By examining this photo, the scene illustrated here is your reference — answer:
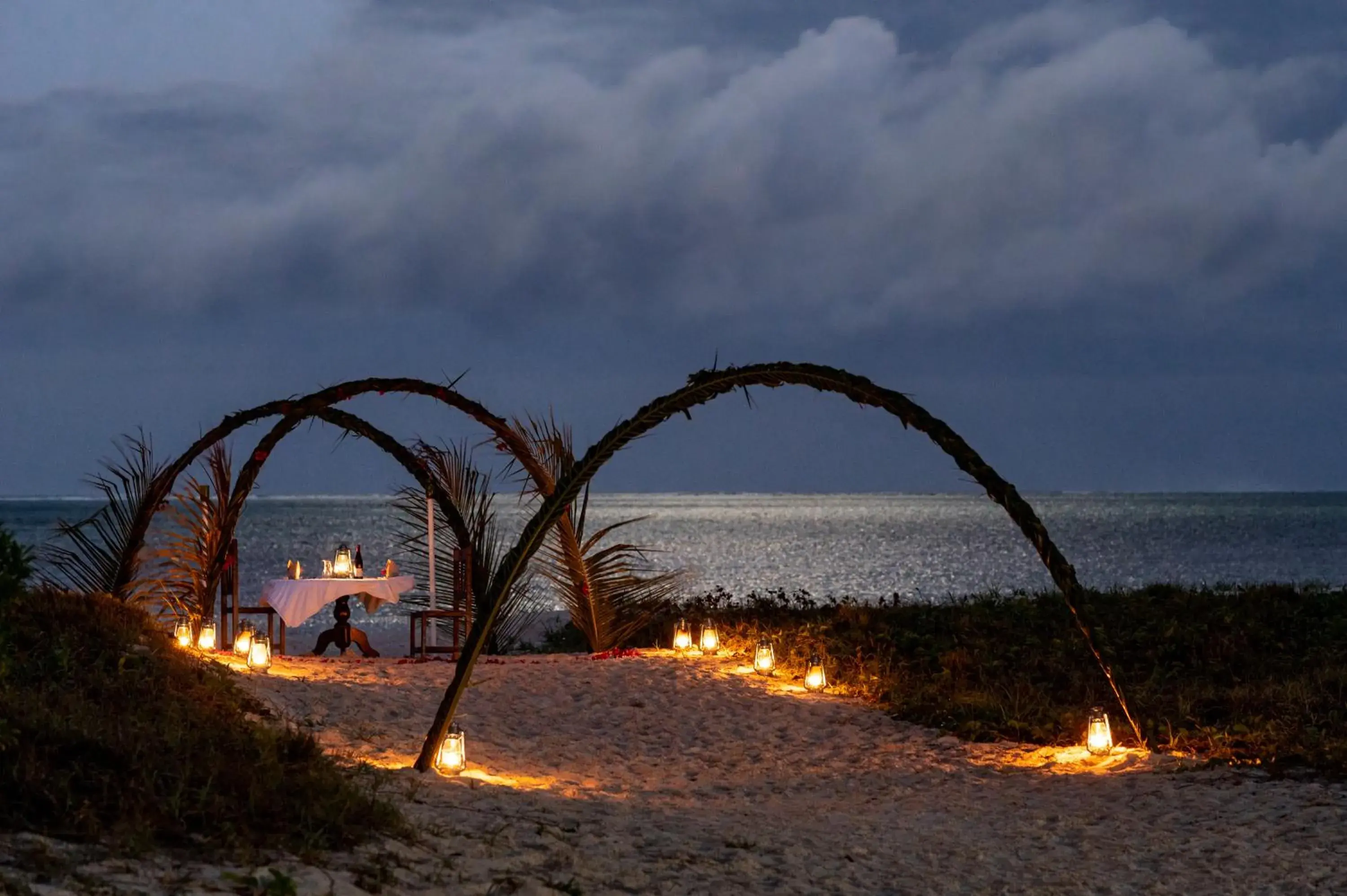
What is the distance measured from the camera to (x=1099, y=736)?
21.2 ft

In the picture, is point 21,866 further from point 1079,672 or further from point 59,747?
point 1079,672

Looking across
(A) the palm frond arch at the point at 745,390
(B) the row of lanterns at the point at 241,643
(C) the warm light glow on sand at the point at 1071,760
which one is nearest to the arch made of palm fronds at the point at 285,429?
(B) the row of lanterns at the point at 241,643

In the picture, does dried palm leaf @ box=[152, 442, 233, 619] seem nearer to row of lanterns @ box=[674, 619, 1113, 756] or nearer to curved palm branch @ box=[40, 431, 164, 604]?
curved palm branch @ box=[40, 431, 164, 604]

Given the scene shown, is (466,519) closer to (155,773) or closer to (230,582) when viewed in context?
(230,582)

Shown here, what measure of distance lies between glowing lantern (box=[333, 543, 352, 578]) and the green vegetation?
8.97 ft

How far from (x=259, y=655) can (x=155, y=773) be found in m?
4.78

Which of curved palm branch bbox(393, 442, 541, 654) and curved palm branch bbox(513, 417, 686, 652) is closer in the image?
curved palm branch bbox(513, 417, 686, 652)

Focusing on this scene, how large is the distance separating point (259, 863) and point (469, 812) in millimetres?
1328

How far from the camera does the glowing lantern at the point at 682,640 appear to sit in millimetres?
10031

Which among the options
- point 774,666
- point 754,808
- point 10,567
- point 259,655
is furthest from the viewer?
point 774,666

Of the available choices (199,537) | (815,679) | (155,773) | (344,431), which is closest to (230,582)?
(199,537)

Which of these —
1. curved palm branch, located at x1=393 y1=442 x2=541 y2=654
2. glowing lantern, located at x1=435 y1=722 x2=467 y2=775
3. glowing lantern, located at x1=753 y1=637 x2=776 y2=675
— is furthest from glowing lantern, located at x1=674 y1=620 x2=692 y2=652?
glowing lantern, located at x1=435 y1=722 x2=467 y2=775

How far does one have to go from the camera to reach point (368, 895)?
3.42m

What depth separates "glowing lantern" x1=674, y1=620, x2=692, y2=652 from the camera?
10031 millimetres
